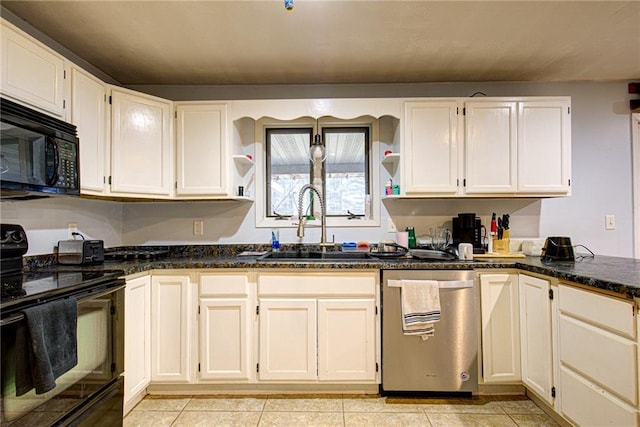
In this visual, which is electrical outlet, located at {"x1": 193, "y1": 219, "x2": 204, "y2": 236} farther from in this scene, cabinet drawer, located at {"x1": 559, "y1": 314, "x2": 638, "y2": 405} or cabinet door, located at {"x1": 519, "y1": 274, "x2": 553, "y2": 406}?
cabinet drawer, located at {"x1": 559, "y1": 314, "x2": 638, "y2": 405}

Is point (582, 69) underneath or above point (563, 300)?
above

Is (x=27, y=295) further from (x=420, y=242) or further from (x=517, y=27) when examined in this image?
(x=517, y=27)

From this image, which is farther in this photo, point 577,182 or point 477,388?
point 577,182

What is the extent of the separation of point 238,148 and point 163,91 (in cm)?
88

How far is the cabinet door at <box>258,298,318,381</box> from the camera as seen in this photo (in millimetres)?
1983

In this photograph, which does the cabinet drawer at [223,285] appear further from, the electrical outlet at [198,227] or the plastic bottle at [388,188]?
the plastic bottle at [388,188]

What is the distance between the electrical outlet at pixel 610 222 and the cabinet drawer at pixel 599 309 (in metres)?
1.53

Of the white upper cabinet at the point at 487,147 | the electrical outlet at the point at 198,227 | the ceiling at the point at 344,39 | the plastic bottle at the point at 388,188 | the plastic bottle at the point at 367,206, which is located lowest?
the electrical outlet at the point at 198,227

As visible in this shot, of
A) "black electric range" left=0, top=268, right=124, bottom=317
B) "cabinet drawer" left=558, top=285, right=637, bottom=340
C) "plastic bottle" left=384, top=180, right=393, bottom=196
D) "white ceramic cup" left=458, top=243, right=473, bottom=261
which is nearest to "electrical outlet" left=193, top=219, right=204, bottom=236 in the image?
"black electric range" left=0, top=268, right=124, bottom=317

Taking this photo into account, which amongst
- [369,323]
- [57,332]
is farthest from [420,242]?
[57,332]

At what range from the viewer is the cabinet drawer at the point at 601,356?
48.3 inches

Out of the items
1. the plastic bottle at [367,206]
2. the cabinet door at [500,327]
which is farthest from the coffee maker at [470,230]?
the plastic bottle at [367,206]

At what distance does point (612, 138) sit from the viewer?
8.43 ft

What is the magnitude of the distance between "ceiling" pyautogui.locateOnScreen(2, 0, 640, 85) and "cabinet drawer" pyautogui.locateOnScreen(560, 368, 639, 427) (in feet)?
6.59
